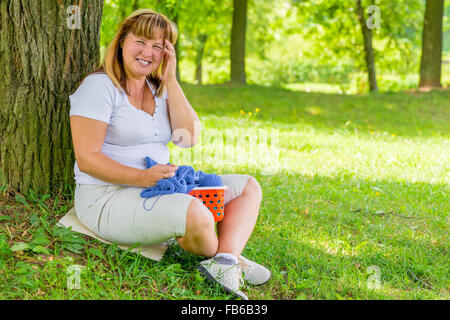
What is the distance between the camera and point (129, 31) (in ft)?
10.5

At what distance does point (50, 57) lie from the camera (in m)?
3.53

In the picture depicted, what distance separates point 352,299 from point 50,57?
2.50m

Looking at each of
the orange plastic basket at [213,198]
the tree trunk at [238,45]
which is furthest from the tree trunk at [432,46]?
the orange plastic basket at [213,198]

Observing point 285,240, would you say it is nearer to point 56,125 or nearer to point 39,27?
point 56,125

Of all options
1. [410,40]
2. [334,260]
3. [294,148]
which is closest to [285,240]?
[334,260]

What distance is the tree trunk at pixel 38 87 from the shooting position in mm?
3426

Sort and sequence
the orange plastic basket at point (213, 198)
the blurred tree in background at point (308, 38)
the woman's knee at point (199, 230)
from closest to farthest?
the woman's knee at point (199, 230)
the orange plastic basket at point (213, 198)
the blurred tree in background at point (308, 38)

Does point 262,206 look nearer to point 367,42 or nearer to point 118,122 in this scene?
point 118,122

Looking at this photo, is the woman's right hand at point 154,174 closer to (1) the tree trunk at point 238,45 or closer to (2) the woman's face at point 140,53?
(2) the woman's face at point 140,53

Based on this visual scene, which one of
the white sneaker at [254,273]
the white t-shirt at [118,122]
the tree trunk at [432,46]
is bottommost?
the white sneaker at [254,273]

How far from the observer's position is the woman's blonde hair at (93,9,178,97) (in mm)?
3166

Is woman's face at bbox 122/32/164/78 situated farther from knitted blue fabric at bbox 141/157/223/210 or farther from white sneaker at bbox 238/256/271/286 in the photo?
white sneaker at bbox 238/256/271/286

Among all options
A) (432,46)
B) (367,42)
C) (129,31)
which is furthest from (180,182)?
(367,42)

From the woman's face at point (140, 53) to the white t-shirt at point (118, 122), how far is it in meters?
0.17
